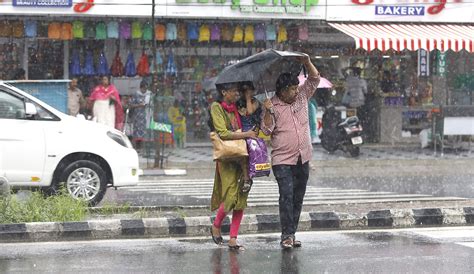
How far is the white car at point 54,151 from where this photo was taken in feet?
38.6

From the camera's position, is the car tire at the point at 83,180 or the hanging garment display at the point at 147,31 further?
the hanging garment display at the point at 147,31

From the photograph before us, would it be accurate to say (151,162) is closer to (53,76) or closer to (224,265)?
(53,76)

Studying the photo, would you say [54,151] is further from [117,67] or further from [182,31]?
[182,31]

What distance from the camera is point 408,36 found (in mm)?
20781

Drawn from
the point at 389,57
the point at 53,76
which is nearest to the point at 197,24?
the point at 53,76

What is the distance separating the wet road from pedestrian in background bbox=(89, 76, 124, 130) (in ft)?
35.2

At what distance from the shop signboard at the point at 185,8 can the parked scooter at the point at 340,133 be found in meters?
2.28

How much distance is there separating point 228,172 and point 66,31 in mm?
12638

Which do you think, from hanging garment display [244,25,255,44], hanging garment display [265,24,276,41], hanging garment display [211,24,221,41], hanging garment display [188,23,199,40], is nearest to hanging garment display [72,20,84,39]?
hanging garment display [188,23,199,40]

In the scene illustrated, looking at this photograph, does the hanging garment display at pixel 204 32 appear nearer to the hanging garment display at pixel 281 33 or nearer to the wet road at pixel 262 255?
the hanging garment display at pixel 281 33

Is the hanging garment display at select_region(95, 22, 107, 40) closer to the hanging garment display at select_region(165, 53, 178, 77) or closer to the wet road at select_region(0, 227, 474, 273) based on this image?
the hanging garment display at select_region(165, 53, 178, 77)

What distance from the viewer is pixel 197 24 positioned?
21.5 m

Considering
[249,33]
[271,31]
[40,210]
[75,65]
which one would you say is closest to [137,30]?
[75,65]

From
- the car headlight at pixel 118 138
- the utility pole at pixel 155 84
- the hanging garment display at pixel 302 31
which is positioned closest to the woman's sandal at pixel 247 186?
the car headlight at pixel 118 138
